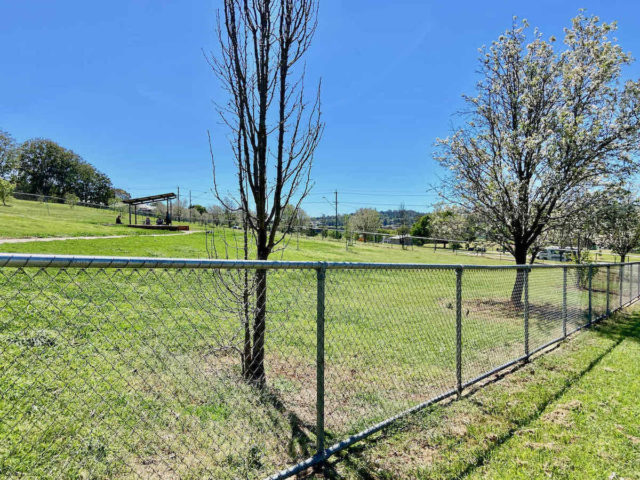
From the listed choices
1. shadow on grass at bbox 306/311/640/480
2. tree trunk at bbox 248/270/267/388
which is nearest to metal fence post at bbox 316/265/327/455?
shadow on grass at bbox 306/311/640/480

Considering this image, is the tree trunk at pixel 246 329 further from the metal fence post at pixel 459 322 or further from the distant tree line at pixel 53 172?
the distant tree line at pixel 53 172

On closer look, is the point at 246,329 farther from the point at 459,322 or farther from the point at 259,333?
the point at 459,322

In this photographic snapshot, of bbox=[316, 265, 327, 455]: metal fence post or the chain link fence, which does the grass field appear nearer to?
the chain link fence

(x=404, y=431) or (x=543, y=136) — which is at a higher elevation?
(x=543, y=136)

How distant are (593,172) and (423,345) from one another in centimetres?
801

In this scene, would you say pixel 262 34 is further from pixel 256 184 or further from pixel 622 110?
pixel 622 110

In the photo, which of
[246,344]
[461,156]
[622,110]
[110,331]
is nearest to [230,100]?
[246,344]

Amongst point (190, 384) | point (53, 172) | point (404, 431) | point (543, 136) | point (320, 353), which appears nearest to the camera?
point (320, 353)

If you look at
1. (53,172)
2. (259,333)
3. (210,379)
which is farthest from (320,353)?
(53,172)

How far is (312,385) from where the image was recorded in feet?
13.4

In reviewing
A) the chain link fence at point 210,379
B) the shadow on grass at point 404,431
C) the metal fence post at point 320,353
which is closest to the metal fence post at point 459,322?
the chain link fence at point 210,379

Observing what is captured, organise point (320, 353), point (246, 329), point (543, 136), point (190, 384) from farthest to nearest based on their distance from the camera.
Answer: point (543, 136) → point (190, 384) → point (246, 329) → point (320, 353)

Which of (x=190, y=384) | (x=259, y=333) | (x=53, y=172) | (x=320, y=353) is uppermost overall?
(x=53, y=172)

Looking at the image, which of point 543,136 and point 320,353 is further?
point 543,136
